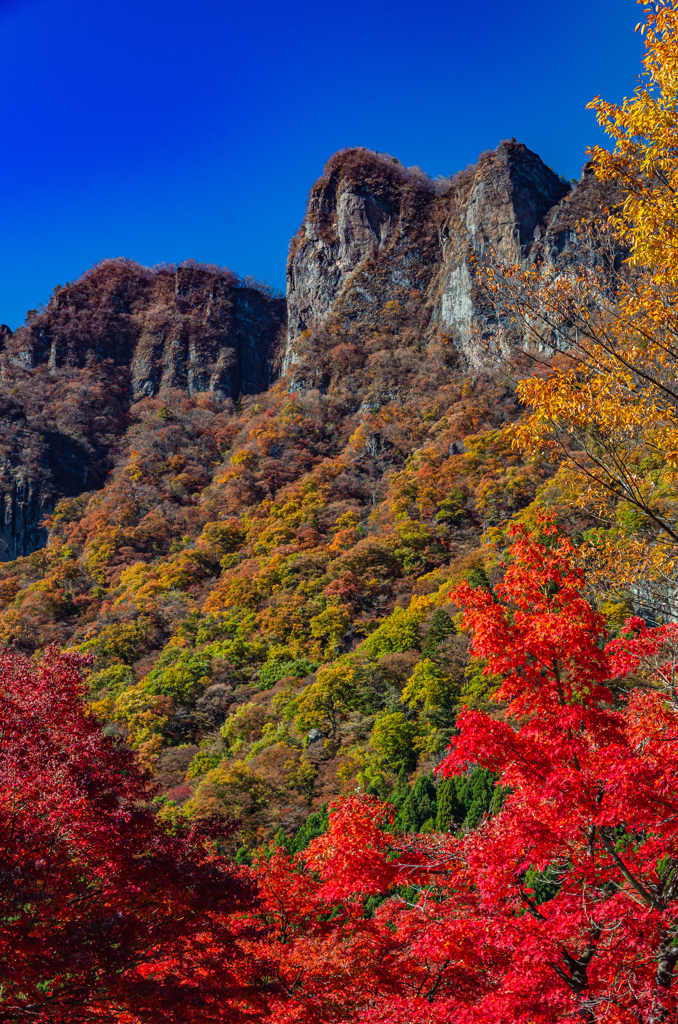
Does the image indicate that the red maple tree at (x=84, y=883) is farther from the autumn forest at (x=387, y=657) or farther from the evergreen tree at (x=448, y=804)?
the evergreen tree at (x=448, y=804)

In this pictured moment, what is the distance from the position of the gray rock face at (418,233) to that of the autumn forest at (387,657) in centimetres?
46

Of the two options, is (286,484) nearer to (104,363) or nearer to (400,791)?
(400,791)

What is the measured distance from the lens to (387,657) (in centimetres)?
2281

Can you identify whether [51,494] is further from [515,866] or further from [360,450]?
[515,866]

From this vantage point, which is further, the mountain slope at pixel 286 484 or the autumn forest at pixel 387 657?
the mountain slope at pixel 286 484

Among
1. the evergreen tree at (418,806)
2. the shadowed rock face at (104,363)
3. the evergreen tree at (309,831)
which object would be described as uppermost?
the shadowed rock face at (104,363)

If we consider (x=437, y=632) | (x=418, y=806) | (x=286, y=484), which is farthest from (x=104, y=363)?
(x=418, y=806)

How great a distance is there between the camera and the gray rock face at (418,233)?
52.6 metres

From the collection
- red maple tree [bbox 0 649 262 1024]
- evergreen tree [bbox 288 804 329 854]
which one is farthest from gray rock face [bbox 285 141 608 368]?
red maple tree [bbox 0 649 262 1024]

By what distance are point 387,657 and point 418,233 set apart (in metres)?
53.8

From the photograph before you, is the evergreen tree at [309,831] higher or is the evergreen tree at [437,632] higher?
the evergreen tree at [437,632]

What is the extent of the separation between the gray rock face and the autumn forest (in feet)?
1.51

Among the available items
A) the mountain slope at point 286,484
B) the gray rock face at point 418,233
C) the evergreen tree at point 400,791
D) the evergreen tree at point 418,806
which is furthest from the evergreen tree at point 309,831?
the gray rock face at point 418,233

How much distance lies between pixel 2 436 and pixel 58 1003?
60.2m
